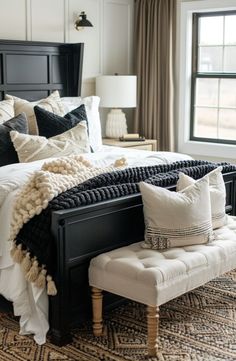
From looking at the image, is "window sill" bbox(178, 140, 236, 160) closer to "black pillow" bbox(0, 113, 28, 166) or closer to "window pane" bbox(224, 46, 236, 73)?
"window pane" bbox(224, 46, 236, 73)

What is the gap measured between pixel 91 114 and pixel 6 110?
83cm

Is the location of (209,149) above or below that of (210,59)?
below

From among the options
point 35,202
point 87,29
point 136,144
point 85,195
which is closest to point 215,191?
point 85,195

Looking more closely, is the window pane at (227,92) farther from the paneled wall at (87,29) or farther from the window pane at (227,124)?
the paneled wall at (87,29)

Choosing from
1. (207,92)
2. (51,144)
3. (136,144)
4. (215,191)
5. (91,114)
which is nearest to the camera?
(215,191)

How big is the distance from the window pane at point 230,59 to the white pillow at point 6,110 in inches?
93.2

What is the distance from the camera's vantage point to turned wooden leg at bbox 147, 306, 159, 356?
2.88m

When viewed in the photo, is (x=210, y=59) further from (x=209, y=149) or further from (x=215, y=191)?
(x=215, y=191)

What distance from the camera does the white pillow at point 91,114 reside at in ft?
16.0

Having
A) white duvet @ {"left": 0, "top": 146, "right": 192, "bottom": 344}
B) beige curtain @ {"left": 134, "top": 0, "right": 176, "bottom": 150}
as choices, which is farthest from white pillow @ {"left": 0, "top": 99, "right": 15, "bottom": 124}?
beige curtain @ {"left": 134, "top": 0, "right": 176, "bottom": 150}

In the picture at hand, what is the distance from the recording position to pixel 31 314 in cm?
316

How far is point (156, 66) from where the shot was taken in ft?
20.2

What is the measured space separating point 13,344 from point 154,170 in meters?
1.39

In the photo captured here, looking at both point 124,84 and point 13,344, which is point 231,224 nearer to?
point 13,344
